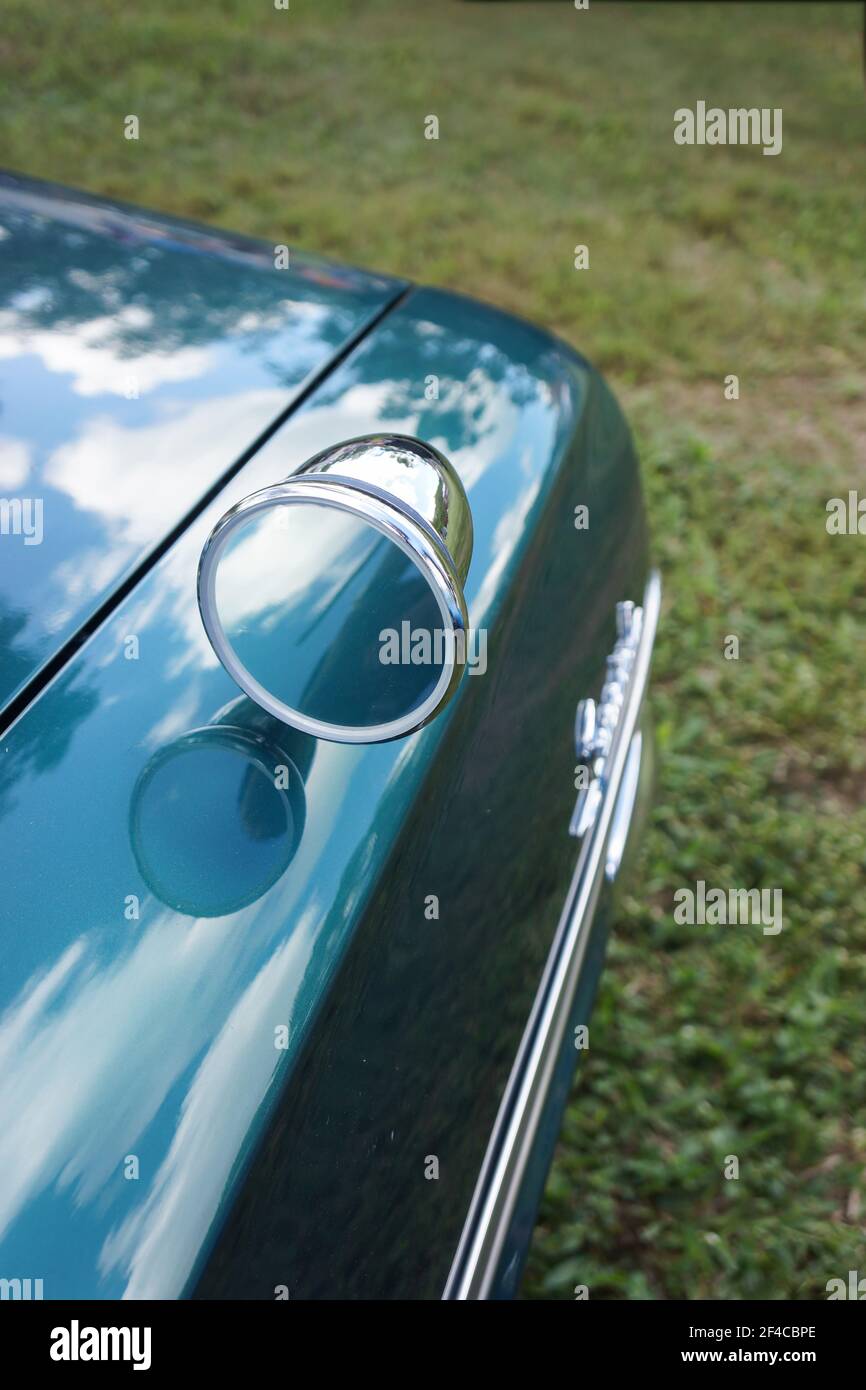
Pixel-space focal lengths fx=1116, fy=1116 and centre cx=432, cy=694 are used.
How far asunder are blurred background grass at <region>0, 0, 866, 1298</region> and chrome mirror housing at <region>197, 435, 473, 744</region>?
1600 millimetres

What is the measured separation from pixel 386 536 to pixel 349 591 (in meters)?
0.23

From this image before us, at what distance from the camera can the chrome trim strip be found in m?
1.40

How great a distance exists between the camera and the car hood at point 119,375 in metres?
1.21

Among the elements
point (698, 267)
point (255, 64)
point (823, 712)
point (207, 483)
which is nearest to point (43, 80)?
point (255, 64)

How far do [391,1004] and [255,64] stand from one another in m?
6.83

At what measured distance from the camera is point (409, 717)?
3.52 ft

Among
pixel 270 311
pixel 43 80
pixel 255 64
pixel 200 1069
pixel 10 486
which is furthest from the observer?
pixel 255 64

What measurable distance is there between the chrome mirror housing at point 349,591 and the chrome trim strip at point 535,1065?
67cm

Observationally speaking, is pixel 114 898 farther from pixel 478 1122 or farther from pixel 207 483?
pixel 478 1122

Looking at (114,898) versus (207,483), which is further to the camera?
(207,483)

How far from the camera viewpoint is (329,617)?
125 cm
